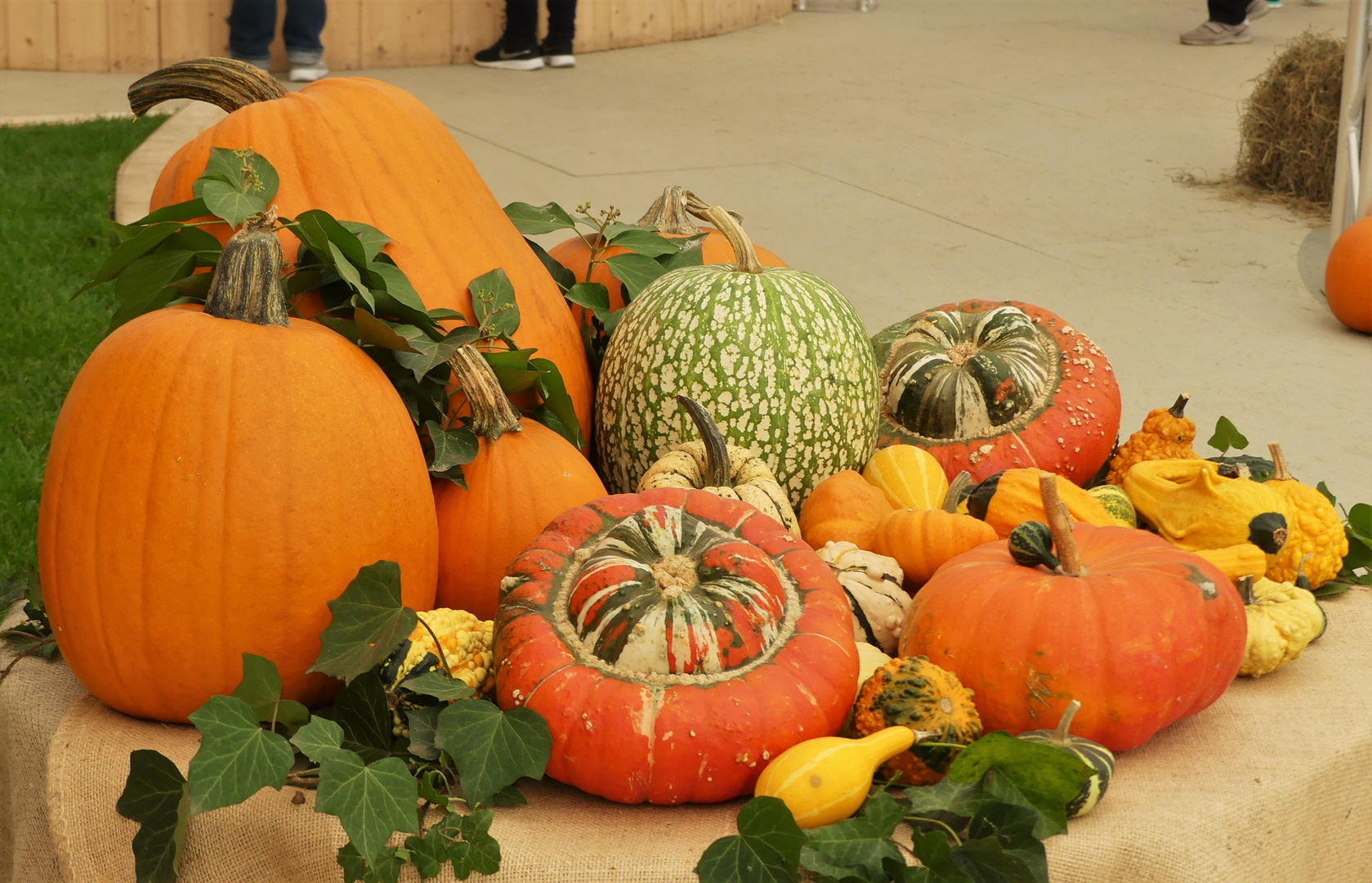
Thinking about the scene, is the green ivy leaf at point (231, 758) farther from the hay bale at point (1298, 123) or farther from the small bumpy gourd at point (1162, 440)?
the hay bale at point (1298, 123)

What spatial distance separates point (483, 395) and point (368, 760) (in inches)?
22.0

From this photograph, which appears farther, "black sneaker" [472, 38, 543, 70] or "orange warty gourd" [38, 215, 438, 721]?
"black sneaker" [472, 38, 543, 70]

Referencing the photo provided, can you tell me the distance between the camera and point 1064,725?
55.8 inches

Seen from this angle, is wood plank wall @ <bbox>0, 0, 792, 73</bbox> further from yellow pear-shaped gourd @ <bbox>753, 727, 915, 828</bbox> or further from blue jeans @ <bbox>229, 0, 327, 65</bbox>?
yellow pear-shaped gourd @ <bbox>753, 727, 915, 828</bbox>

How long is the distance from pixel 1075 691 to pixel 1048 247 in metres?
4.84

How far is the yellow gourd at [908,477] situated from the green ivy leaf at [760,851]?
972mm

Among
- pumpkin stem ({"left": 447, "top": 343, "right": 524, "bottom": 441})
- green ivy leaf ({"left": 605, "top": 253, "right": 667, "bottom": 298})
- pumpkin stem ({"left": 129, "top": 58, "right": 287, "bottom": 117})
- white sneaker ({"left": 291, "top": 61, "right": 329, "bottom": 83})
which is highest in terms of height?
white sneaker ({"left": 291, "top": 61, "right": 329, "bottom": 83})

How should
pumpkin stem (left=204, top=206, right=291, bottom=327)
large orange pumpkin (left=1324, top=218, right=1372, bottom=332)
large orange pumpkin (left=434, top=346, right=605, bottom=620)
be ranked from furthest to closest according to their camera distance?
1. large orange pumpkin (left=1324, top=218, right=1372, bottom=332)
2. large orange pumpkin (left=434, top=346, right=605, bottom=620)
3. pumpkin stem (left=204, top=206, right=291, bottom=327)

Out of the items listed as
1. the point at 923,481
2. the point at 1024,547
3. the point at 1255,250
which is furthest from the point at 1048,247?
the point at 1024,547

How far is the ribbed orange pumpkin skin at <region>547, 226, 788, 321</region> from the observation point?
8.30 ft

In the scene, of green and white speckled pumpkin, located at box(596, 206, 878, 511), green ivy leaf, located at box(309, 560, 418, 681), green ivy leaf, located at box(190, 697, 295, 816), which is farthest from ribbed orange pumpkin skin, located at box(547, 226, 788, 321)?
green ivy leaf, located at box(190, 697, 295, 816)

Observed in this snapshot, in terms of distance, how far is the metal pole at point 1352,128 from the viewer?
16.6 feet

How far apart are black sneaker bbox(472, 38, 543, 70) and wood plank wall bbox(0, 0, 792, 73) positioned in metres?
0.24

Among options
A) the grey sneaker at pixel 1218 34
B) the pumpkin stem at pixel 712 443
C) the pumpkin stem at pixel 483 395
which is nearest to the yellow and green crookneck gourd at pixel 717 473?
the pumpkin stem at pixel 712 443
